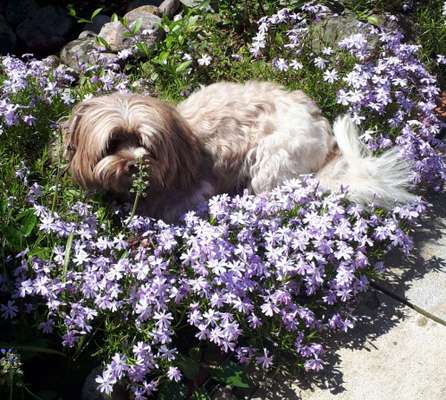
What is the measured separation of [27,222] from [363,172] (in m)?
2.15

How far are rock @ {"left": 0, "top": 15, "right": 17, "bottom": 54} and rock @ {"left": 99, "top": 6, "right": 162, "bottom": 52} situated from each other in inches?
38.2

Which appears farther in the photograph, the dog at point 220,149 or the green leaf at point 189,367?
the dog at point 220,149

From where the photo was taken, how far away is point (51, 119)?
434 centimetres

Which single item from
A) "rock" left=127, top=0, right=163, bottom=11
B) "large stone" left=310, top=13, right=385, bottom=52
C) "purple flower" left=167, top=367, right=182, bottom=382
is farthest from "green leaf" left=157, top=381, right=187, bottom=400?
"rock" left=127, top=0, right=163, bottom=11

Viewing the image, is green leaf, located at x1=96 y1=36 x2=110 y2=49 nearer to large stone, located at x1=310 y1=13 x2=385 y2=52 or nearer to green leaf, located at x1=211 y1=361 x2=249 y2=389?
large stone, located at x1=310 y1=13 x2=385 y2=52

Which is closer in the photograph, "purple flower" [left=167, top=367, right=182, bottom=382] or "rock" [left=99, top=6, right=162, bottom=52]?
"purple flower" [left=167, top=367, right=182, bottom=382]

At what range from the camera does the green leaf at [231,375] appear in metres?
3.12

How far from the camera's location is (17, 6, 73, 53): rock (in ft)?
20.1

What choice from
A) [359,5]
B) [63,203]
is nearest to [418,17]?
[359,5]

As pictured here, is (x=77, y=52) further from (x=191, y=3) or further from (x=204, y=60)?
(x=204, y=60)

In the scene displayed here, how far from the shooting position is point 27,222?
3416 millimetres

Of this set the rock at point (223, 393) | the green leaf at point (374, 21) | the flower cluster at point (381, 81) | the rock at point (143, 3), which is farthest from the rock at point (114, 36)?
the rock at point (223, 393)

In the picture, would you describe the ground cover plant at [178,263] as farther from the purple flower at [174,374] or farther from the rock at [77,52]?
the rock at [77,52]

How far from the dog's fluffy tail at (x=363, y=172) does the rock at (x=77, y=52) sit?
2.45 m
